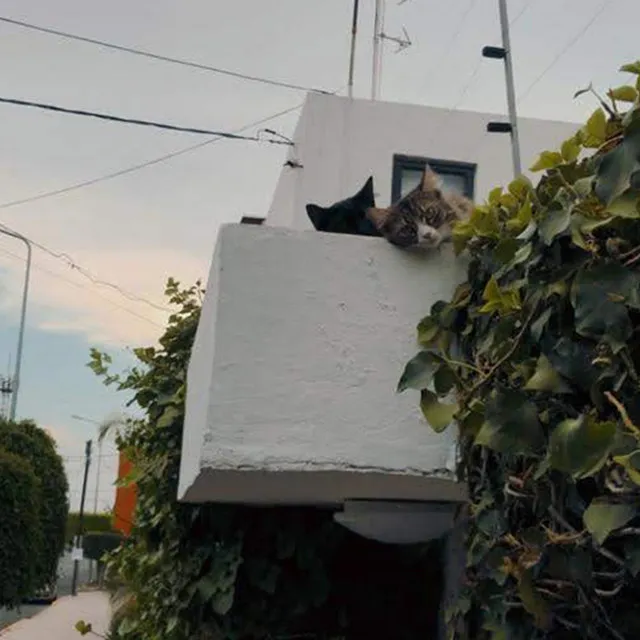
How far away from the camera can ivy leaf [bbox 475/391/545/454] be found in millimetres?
1938

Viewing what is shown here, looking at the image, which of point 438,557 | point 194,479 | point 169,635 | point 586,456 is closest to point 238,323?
point 194,479

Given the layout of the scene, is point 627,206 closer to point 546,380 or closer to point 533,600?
point 546,380

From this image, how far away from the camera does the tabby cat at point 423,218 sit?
3010mm

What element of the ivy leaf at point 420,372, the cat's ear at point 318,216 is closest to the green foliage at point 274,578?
the cat's ear at point 318,216

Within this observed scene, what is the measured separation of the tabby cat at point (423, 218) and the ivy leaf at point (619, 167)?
3.75 feet

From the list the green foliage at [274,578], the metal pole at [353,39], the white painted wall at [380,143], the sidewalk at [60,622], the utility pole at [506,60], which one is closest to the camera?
the green foliage at [274,578]

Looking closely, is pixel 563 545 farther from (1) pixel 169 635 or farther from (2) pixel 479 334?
(1) pixel 169 635

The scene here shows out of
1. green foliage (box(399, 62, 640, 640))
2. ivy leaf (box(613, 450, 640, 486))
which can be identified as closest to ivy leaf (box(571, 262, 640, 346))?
green foliage (box(399, 62, 640, 640))

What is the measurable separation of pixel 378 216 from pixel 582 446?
165 cm

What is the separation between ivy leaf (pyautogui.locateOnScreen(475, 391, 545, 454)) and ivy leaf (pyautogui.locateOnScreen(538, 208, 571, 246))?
33cm

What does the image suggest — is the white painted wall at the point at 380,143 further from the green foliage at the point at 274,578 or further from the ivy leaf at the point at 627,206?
the ivy leaf at the point at 627,206

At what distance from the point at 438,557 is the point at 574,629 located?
7.14 ft

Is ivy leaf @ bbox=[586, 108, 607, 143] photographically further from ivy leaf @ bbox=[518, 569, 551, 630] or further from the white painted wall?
the white painted wall

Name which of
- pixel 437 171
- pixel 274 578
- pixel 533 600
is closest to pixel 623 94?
pixel 533 600
